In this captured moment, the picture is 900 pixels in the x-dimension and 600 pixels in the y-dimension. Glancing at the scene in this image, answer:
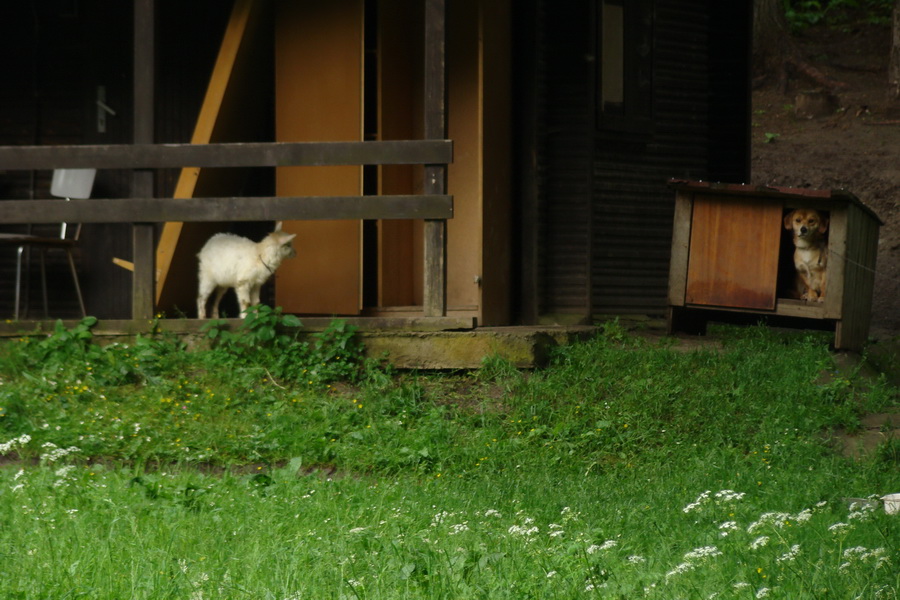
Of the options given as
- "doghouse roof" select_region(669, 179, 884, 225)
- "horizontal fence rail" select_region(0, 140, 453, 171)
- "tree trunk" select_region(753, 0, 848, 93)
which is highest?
"tree trunk" select_region(753, 0, 848, 93)

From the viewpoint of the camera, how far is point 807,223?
862cm

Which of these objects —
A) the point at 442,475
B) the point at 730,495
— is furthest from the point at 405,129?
the point at 730,495

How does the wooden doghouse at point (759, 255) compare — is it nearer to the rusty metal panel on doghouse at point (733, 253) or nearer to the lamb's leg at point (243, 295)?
the rusty metal panel on doghouse at point (733, 253)

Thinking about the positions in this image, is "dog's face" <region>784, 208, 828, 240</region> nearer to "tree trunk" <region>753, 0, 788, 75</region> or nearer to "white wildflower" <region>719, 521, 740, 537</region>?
"white wildflower" <region>719, 521, 740, 537</region>

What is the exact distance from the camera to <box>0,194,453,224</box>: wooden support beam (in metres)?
8.08

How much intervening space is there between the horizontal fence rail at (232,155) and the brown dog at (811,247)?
2.80 metres

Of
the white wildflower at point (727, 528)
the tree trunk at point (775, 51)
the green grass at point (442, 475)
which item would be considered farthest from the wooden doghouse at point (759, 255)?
the tree trunk at point (775, 51)

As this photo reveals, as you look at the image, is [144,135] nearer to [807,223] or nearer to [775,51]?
[807,223]

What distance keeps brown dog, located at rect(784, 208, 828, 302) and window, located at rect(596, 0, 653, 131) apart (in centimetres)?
215

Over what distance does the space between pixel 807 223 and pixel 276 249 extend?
4116mm

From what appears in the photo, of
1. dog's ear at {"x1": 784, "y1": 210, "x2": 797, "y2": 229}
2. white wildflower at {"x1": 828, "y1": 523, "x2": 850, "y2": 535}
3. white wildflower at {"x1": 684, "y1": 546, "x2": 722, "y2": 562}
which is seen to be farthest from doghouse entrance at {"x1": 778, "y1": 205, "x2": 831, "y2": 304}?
white wildflower at {"x1": 684, "y1": 546, "x2": 722, "y2": 562}

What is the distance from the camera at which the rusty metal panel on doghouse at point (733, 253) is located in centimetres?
880

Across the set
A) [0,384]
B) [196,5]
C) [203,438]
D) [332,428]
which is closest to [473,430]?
[332,428]

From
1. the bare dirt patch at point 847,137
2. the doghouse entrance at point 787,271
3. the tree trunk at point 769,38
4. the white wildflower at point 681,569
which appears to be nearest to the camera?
the white wildflower at point 681,569
